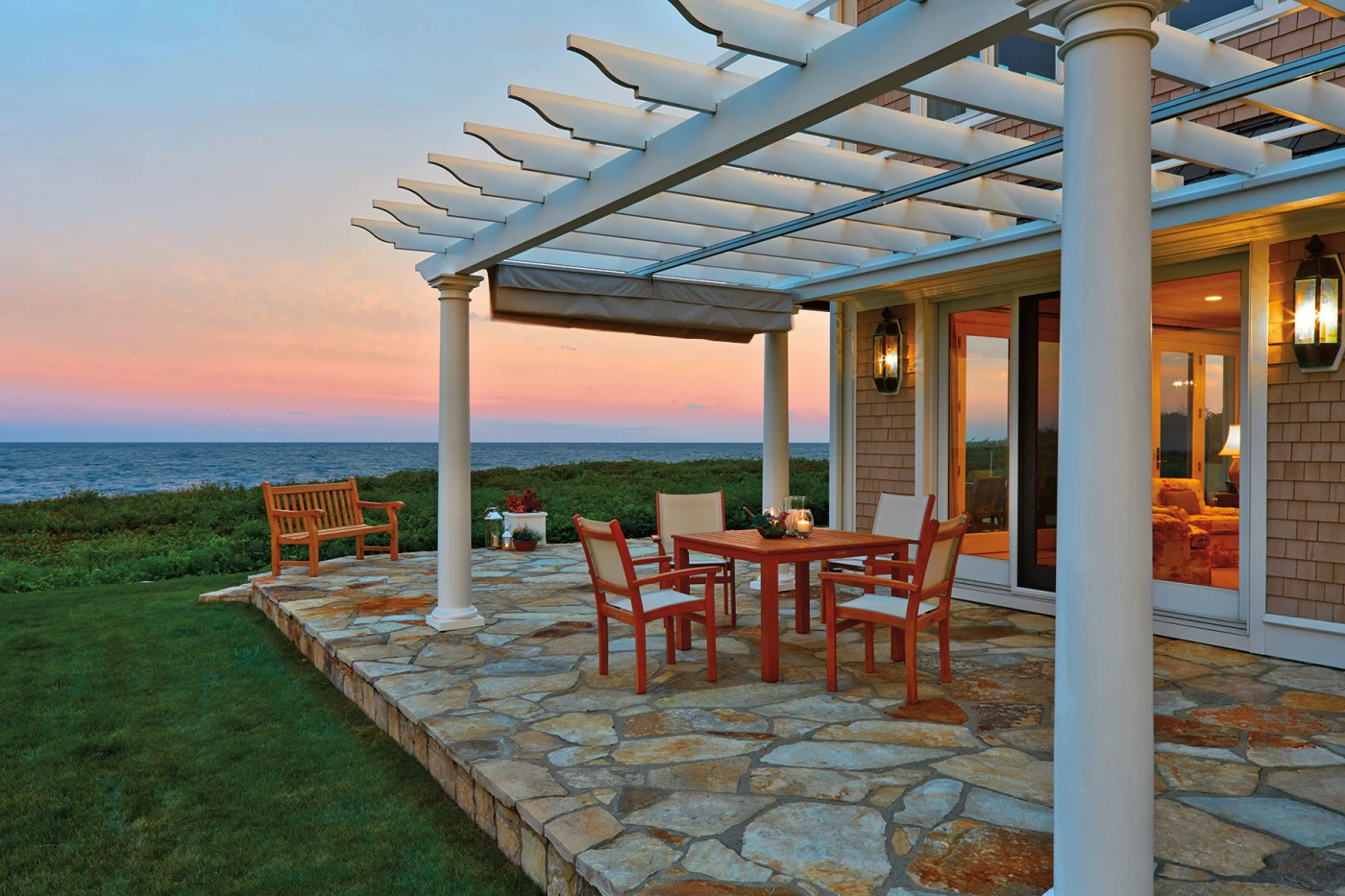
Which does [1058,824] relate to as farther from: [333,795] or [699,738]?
[333,795]

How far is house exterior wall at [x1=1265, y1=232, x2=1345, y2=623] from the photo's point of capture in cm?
488

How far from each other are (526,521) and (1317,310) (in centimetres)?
801

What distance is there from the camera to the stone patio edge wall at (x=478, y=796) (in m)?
2.67

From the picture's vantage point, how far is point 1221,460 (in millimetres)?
5672

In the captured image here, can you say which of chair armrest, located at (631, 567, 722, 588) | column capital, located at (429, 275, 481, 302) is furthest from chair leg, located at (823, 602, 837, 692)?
column capital, located at (429, 275, 481, 302)

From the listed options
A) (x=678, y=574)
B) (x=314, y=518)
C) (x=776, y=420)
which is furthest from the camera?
(x=314, y=518)

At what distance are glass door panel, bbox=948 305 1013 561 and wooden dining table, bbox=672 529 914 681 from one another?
5.98 ft

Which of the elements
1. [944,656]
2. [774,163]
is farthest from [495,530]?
[774,163]

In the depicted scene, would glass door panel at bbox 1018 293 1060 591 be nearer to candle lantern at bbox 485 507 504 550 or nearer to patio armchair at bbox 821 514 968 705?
patio armchair at bbox 821 514 968 705

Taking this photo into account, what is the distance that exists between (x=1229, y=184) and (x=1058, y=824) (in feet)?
13.1

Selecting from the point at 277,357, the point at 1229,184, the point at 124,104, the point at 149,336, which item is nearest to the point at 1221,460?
the point at 1229,184

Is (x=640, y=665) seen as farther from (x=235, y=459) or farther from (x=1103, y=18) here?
(x=235, y=459)

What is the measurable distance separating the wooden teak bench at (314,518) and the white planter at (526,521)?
1.49 meters

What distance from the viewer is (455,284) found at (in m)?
5.86
